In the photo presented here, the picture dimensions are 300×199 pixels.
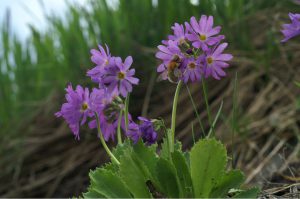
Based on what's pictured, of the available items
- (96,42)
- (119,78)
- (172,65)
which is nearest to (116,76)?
(119,78)

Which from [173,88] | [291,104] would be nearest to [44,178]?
[173,88]

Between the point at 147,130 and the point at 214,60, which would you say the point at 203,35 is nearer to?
the point at 214,60

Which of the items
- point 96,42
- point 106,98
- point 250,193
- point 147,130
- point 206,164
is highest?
point 96,42

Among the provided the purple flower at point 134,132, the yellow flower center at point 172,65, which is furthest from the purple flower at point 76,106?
the yellow flower center at point 172,65

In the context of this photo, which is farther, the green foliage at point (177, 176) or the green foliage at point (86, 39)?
the green foliage at point (86, 39)

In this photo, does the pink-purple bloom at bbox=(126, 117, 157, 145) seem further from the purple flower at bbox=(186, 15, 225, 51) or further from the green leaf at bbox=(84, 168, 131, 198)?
the purple flower at bbox=(186, 15, 225, 51)

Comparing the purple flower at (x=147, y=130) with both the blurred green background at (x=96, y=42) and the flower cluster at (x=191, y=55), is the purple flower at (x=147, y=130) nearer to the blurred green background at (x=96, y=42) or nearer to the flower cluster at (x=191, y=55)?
the flower cluster at (x=191, y=55)

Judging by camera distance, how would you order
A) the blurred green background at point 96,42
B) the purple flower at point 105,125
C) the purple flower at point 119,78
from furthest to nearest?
1. the blurred green background at point 96,42
2. the purple flower at point 105,125
3. the purple flower at point 119,78
